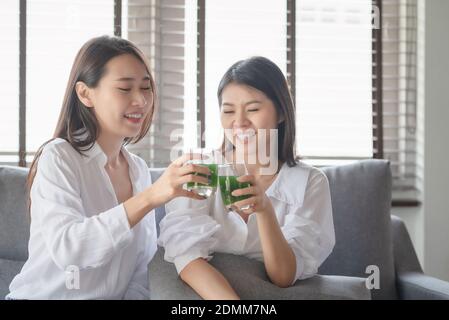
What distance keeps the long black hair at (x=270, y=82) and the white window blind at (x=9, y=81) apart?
130 centimetres

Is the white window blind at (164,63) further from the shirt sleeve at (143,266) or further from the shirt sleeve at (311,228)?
the shirt sleeve at (311,228)

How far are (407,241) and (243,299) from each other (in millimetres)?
884

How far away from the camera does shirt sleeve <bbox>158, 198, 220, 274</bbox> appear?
3.62ft

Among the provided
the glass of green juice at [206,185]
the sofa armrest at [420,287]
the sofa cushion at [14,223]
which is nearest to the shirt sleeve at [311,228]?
the glass of green juice at [206,185]

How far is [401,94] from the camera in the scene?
2.44m

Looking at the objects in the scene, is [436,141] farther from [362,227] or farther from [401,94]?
[362,227]


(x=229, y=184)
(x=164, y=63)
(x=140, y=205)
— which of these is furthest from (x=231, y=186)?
(x=164, y=63)

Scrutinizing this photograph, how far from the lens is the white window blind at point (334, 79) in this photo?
7.95 ft

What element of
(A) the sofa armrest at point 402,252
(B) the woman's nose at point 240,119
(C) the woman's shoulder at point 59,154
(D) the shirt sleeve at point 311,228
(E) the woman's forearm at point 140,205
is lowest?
(A) the sofa armrest at point 402,252

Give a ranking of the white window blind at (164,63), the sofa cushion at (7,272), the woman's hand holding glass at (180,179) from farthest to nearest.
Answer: the white window blind at (164,63) < the sofa cushion at (7,272) < the woman's hand holding glass at (180,179)

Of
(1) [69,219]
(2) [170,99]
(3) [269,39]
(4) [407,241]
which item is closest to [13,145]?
(2) [170,99]

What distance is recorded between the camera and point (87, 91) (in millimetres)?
1233

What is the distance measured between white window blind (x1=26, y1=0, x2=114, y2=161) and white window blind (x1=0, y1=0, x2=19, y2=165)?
0.18ft

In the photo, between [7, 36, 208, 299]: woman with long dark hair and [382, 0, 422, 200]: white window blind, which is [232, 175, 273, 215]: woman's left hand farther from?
[382, 0, 422, 200]: white window blind
